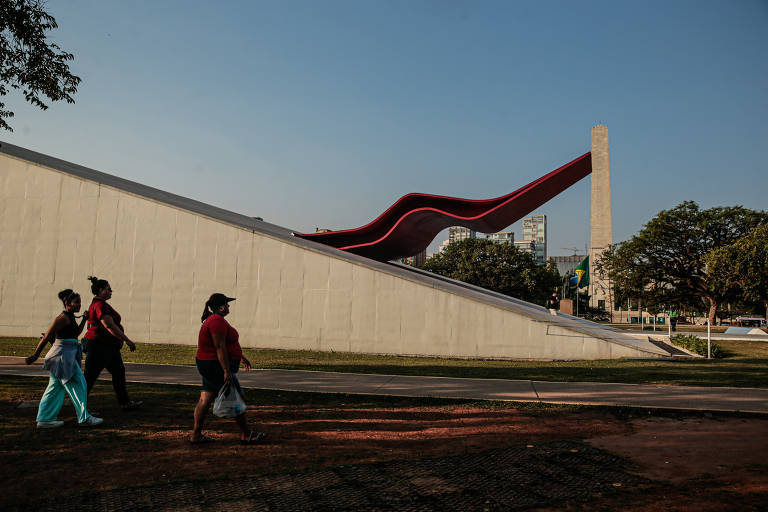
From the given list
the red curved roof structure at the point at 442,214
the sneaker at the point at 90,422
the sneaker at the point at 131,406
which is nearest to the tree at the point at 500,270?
the red curved roof structure at the point at 442,214

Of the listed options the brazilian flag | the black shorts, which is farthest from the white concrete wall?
the brazilian flag

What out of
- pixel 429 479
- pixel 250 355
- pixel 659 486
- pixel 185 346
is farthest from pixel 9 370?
pixel 659 486

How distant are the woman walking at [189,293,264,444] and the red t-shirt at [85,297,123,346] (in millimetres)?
2066

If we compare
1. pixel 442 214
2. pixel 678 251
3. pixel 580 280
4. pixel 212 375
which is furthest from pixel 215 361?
pixel 678 251

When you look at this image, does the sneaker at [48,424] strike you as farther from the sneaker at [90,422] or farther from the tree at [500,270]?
the tree at [500,270]

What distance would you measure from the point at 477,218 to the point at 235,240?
370 inches

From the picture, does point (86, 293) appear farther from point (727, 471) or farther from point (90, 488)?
point (727, 471)

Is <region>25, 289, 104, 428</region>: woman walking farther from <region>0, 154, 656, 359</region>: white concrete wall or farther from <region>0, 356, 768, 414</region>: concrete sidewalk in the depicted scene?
<region>0, 154, 656, 359</region>: white concrete wall

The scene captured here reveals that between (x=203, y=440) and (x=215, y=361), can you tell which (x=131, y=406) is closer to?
→ (x=203, y=440)

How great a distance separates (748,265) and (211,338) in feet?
109

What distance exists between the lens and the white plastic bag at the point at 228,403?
5000 millimetres

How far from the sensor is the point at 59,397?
5855 mm

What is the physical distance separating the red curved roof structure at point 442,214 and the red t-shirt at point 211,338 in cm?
1554

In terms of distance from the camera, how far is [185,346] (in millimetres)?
16172
